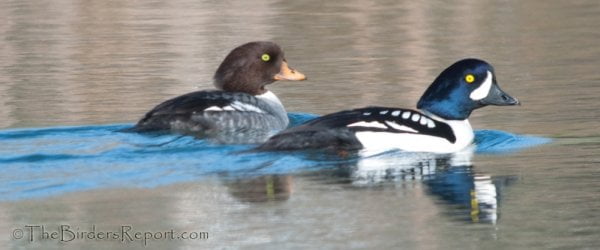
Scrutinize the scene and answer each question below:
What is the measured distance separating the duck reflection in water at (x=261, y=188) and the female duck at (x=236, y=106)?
215cm

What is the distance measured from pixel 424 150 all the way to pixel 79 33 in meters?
8.90

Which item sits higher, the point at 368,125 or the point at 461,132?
the point at 368,125

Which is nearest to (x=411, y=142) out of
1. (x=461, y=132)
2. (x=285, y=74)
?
(x=461, y=132)

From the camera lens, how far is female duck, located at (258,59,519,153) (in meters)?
11.7

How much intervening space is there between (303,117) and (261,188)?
3697mm

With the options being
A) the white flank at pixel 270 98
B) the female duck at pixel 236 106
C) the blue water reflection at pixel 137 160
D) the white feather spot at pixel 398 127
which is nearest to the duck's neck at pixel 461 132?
the blue water reflection at pixel 137 160

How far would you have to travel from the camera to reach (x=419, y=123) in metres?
12.0

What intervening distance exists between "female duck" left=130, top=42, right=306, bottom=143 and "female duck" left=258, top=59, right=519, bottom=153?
126cm

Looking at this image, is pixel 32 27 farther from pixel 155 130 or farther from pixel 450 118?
pixel 450 118

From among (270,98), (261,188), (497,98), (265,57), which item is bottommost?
(270,98)

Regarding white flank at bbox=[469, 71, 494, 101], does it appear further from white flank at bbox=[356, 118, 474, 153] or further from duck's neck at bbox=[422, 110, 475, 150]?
white flank at bbox=[356, 118, 474, 153]

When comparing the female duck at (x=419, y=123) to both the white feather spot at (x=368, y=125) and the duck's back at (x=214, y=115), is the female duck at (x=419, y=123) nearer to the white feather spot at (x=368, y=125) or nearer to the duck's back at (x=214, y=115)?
the white feather spot at (x=368, y=125)

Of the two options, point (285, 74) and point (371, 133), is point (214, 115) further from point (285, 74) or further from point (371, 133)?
point (371, 133)

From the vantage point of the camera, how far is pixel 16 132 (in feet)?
41.6
